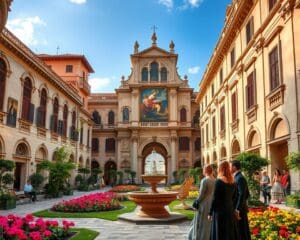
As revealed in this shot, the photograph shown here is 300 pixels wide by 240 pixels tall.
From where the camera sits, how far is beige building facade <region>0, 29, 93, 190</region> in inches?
827

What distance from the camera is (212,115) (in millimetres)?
34000

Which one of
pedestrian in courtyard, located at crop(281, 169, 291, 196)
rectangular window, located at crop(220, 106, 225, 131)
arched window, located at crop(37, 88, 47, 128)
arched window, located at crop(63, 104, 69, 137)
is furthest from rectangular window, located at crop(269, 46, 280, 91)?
arched window, located at crop(63, 104, 69, 137)

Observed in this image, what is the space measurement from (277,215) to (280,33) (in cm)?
1051

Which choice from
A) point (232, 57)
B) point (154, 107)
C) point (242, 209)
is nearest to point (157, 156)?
point (154, 107)

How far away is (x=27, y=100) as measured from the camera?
24.5 meters

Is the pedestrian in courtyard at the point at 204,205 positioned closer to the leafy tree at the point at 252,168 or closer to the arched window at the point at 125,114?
the leafy tree at the point at 252,168

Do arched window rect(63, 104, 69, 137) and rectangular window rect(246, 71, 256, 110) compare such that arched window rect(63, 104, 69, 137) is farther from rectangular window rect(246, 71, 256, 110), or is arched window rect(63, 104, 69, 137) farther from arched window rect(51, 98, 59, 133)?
rectangular window rect(246, 71, 256, 110)

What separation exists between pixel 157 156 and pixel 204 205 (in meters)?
43.4

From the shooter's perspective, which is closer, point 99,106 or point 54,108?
point 54,108

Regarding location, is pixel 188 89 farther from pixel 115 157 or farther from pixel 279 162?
pixel 279 162

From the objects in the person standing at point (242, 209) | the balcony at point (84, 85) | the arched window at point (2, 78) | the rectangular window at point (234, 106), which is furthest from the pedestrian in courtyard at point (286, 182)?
the balcony at point (84, 85)

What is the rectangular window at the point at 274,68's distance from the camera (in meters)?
16.6

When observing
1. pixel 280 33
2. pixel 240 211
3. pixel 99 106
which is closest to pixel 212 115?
pixel 280 33

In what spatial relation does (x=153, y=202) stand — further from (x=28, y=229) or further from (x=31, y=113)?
(x=31, y=113)
